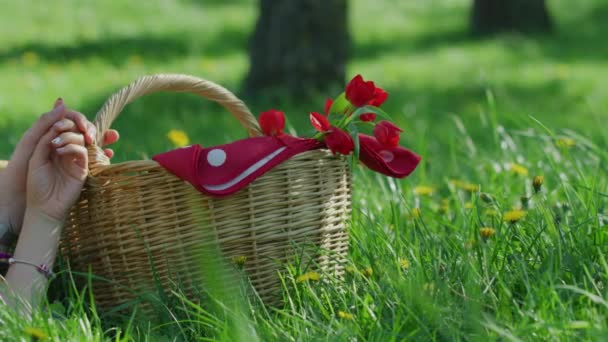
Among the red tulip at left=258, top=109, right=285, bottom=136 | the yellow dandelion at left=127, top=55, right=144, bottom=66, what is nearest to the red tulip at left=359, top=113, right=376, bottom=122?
the red tulip at left=258, top=109, right=285, bottom=136

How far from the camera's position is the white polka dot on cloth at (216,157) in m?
1.88

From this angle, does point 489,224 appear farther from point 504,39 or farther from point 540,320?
point 504,39

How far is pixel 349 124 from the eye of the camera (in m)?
2.00

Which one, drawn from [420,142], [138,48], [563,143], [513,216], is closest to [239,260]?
[513,216]

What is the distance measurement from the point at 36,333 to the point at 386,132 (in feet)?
3.11

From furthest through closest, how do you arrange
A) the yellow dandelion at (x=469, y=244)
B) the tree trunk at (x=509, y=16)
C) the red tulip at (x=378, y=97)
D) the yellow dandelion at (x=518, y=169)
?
the tree trunk at (x=509, y=16), the yellow dandelion at (x=518, y=169), the red tulip at (x=378, y=97), the yellow dandelion at (x=469, y=244)

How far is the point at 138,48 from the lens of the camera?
6.78 m

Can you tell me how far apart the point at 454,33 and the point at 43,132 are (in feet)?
22.3

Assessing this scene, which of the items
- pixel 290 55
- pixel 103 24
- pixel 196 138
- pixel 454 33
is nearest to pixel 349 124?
pixel 196 138

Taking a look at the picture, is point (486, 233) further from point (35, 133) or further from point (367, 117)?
point (35, 133)

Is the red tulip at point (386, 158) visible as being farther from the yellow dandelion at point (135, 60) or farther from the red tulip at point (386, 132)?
the yellow dandelion at point (135, 60)

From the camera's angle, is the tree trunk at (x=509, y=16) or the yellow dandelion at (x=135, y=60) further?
the tree trunk at (x=509, y=16)

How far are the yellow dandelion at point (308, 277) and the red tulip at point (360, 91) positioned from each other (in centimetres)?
42

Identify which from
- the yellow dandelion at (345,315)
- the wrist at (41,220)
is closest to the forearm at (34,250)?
the wrist at (41,220)
